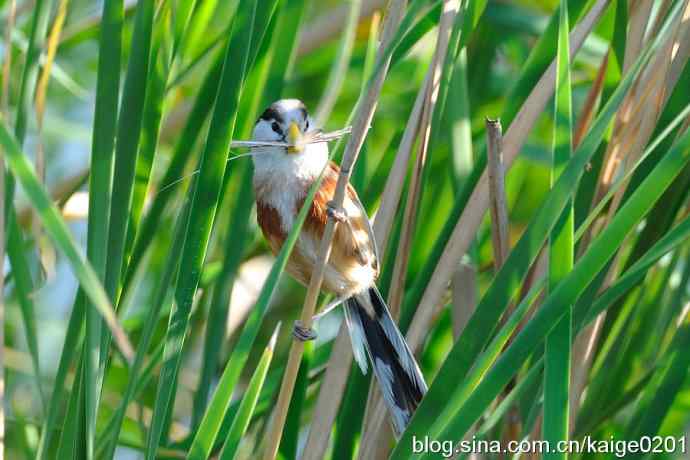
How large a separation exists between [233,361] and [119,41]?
A: 372 millimetres

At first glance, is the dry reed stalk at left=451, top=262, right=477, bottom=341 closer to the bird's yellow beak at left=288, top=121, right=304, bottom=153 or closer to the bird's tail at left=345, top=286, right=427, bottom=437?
the bird's tail at left=345, top=286, right=427, bottom=437

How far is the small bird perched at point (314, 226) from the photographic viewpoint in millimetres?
1325

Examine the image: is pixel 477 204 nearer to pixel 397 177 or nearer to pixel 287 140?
pixel 397 177

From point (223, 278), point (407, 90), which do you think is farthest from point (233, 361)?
point (407, 90)

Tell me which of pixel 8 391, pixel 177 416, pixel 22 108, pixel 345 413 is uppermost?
pixel 22 108

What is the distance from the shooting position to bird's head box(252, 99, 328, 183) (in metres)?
1.34

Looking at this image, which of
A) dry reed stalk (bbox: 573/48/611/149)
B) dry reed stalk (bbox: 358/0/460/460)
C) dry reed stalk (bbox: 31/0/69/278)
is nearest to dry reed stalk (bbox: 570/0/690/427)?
dry reed stalk (bbox: 573/48/611/149)

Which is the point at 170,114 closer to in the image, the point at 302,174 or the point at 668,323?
the point at 302,174

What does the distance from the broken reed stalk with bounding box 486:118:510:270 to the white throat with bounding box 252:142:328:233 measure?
12.0 inches

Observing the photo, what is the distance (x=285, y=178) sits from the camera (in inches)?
54.2

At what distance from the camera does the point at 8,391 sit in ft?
5.65

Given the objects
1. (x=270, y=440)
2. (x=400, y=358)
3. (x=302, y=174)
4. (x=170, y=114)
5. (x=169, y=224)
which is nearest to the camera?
(x=270, y=440)

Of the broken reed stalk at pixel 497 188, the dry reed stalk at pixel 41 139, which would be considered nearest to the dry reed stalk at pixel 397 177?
the broken reed stalk at pixel 497 188

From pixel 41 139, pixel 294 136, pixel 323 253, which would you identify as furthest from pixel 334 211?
pixel 41 139
